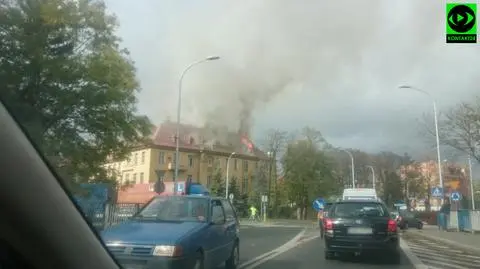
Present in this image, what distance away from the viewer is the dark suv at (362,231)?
11.7m

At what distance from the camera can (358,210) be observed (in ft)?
40.1

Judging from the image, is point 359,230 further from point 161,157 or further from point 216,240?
point 161,157

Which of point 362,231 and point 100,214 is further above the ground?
point 100,214

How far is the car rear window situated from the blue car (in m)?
3.09

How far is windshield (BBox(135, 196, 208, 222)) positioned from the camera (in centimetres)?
846

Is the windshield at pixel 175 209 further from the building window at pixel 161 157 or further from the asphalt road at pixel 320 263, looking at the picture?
the building window at pixel 161 157

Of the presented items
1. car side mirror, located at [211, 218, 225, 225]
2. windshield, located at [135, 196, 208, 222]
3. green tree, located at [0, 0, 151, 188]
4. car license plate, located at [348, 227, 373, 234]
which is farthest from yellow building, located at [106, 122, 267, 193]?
windshield, located at [135, 196, 208, 222]

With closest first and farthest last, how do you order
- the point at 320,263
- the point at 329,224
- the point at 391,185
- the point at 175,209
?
the point at 175,209 < the point at 320,263 < the point at 329,224 < the point at 391,185

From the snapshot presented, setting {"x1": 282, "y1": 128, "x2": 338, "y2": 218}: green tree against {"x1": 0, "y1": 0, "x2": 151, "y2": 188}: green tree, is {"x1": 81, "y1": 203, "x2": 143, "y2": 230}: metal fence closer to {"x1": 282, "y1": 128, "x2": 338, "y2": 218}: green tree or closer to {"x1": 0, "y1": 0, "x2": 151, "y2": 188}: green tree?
{"x1": 0, "y1": 0, "x2": 151, "y2": 188}: green tree

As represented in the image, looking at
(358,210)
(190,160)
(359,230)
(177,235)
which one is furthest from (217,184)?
(177,235)

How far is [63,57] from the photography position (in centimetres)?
800

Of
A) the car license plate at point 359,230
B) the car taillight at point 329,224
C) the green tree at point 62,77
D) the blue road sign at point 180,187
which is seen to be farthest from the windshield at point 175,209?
the blue road sign at point 180,187

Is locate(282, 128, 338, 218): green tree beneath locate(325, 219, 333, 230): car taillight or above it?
above

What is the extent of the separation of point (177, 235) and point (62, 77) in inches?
140
